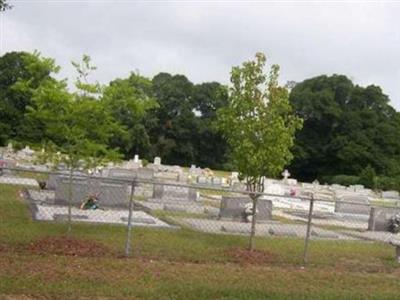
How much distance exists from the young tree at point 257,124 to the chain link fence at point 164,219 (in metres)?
0.72

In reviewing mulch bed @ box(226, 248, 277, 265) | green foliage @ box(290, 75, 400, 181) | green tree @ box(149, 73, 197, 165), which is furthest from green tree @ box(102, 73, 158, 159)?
green tree @ box(149, 73, 197, 165)

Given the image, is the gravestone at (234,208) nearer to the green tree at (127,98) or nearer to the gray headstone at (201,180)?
the green tree at (127,98)

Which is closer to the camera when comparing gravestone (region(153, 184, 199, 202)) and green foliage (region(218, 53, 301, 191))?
green foliage (region(218, 53, 301, 191))

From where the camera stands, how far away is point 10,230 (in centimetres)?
1293

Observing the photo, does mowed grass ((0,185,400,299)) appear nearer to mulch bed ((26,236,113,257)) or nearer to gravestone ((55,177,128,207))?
mulch bed ((26,236,113,257))

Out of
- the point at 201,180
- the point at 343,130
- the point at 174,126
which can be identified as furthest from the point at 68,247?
the point at 343,130

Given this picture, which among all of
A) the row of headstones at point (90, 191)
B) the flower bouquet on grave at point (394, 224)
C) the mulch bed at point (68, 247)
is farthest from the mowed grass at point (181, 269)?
the flower bouquet on grave at point (394, 224)

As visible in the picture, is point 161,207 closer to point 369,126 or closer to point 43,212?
point 43,212

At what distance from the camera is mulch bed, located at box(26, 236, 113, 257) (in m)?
10.9

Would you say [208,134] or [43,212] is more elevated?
[208,134]

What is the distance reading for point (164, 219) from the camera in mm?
18266

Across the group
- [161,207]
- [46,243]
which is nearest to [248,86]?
[46,243]

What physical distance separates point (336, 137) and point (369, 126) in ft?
14.7

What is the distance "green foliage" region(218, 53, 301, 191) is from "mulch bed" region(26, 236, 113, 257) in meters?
3.85
